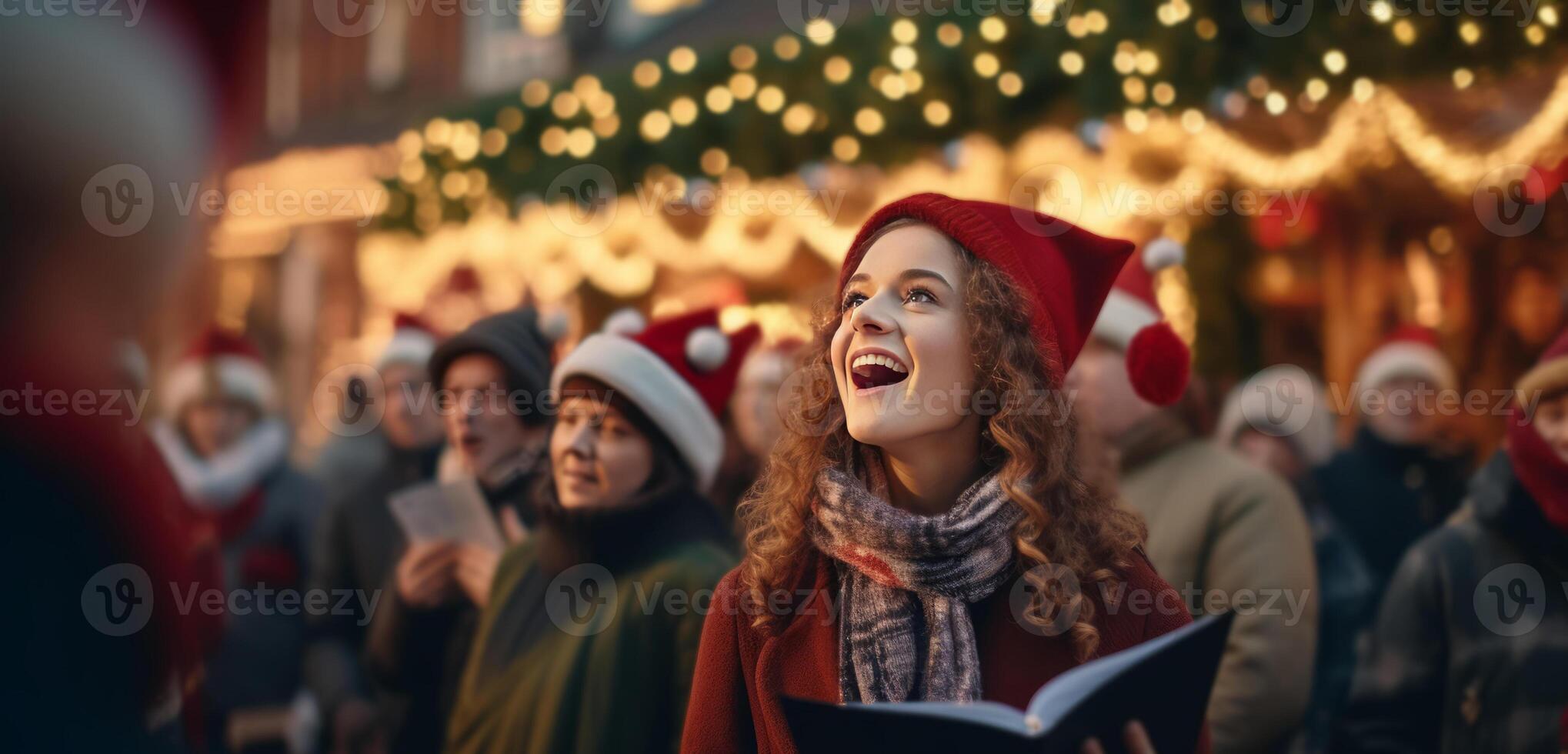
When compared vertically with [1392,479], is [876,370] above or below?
above

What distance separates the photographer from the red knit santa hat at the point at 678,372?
3.54 metres

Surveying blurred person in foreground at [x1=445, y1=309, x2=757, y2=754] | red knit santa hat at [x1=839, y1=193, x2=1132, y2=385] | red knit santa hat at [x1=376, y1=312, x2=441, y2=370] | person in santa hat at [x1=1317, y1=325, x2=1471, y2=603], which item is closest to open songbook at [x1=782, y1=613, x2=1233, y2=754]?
red knit santa hat at [x1=839, y1=193, x2=1132, y2=385]

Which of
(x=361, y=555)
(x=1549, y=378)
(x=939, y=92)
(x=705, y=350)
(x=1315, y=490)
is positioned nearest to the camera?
(x=1549, y=378)

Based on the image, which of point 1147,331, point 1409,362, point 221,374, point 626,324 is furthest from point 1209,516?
point 221,374

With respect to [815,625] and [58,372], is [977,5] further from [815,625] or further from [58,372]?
[58,372]

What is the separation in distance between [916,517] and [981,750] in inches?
16.8

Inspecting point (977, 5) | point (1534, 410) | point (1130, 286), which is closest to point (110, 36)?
point (1534, 410)

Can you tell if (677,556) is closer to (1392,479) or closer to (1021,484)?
(1021,484)

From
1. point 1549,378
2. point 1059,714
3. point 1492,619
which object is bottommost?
point 1492,619

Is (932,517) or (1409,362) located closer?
(932,517)

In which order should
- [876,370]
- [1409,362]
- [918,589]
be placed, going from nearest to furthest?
[918,589]
[876,370]
[1409,362]

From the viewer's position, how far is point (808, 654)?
217 centimetres

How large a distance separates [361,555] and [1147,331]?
296 centimetres

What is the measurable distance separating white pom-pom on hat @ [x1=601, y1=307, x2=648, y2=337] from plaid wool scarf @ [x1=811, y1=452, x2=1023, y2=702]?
6.34 feet
